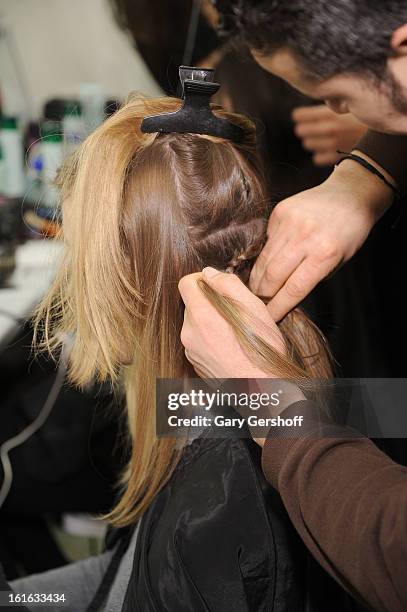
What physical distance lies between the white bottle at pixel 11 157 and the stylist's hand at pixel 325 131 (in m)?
0.89

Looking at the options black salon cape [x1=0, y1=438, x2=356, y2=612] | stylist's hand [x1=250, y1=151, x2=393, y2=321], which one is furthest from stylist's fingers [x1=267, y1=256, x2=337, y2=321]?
black salon cape [x1=0, y1=438, x2=356, y2=612]

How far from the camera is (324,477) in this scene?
21.0 inches

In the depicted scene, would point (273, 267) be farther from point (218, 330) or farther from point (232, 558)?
point (232, 558)

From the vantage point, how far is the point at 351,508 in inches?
20.3

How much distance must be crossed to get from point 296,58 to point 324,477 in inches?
16.7

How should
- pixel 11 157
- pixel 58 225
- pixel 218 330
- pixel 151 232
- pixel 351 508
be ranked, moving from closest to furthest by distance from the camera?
1. pixel 351 508
2. pixel 218 330
3. pixel 151 232
4. pixel 58 225
5. pixel 11 157

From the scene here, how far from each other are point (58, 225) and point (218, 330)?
35cm

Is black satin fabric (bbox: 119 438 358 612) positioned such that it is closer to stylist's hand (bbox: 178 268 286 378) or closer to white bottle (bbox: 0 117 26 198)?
stylist's hand (bbox: 178 268 286 378)

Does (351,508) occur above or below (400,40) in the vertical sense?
below

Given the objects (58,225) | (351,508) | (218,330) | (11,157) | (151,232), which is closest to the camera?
(351,508)

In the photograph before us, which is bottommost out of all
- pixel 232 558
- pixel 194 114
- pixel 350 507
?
pixel 232 558

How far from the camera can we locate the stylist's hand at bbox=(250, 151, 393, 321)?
2.42ft

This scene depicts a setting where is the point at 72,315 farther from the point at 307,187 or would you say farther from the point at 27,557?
the point at 27,557

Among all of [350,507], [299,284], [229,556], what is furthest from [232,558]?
[299,284]
